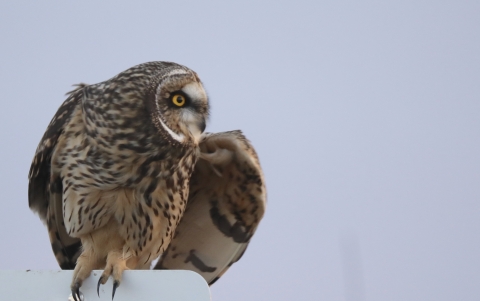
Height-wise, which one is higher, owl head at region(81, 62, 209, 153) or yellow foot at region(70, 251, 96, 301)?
owl head at region(81, 62, 209, 153)

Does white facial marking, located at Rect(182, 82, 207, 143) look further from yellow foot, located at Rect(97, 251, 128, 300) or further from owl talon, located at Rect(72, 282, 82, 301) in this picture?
owl talon, located at Rect(72, 282, 82, 301)

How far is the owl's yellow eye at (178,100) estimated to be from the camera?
Answer: 288 cm

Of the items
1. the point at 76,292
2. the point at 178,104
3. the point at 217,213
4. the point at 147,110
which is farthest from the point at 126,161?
the point at 76,292

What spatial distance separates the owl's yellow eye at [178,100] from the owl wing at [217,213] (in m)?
0.44

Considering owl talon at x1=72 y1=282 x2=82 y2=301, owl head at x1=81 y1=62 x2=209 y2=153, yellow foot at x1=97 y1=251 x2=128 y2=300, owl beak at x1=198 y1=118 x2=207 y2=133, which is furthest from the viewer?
owl beak at x1=198 y1=118 x2=207 y2=133

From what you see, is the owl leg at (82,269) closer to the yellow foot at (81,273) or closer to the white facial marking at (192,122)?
the yellow foot at (81,273)

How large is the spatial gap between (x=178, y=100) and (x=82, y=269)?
89cm

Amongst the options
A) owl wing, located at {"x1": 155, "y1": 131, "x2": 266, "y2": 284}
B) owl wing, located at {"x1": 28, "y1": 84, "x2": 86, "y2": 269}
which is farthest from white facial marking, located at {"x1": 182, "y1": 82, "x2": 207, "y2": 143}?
owl wing, located at {"x1": 28, "y1": 84, "x2": 86, "y2": 269}

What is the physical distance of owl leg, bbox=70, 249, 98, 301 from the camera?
1.86 meters

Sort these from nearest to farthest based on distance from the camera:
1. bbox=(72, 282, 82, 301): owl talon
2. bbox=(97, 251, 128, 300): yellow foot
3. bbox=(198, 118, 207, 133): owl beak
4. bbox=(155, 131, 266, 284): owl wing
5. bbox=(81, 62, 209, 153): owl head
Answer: bbox=(72, 282, 82, 301): owl talon
bbox=(97, 251, 128, 300): yellow foot
bbox=(81, 62, 209, 153): owl head
bbox=(198, 118, 207, 133): owl beak
bbox=(155, 131, 266, 284): owl wing

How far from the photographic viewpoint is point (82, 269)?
244cm

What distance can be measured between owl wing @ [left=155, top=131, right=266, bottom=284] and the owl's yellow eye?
1.43 feet

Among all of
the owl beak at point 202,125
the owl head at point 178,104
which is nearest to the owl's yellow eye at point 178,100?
the owl head at point 178,104

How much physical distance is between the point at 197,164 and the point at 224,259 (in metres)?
0.57
